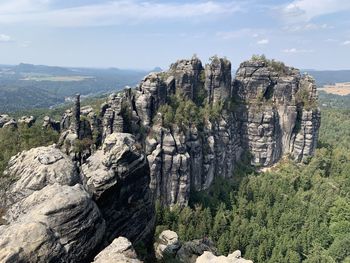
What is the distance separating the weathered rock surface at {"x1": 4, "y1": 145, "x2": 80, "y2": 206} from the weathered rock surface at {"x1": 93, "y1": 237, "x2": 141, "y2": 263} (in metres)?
4.77

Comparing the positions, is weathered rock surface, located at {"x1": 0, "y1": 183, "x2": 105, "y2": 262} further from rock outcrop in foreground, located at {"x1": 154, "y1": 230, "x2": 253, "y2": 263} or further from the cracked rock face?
the cracked rock face

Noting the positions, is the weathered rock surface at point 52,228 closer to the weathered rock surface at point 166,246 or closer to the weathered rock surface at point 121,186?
the weathered rock surface at point 121,186

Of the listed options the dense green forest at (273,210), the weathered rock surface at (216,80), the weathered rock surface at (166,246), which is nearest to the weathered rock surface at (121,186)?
the weathered rock surface at (166,246)

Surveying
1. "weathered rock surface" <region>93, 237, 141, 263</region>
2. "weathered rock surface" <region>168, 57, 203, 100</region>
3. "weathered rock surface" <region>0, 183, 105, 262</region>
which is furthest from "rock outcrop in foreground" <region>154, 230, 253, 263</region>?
"weathered rock surface" <region>168, 57, 203, 100</region>

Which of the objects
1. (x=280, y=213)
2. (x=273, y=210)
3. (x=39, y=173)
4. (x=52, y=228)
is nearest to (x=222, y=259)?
(x=52, y=228)

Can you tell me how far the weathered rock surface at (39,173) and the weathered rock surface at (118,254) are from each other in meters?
4.77

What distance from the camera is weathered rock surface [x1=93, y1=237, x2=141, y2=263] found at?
58.1 ft

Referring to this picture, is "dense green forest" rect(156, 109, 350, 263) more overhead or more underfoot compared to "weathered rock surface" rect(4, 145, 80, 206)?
more underfoot

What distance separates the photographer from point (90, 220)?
1933 cm

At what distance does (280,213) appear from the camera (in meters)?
66.2

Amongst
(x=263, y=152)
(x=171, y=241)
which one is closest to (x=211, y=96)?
(x=263, y=152)

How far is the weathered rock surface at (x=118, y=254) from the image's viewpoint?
58.1 feet

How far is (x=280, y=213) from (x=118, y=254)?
174 feet

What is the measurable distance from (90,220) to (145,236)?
10.2 meters
